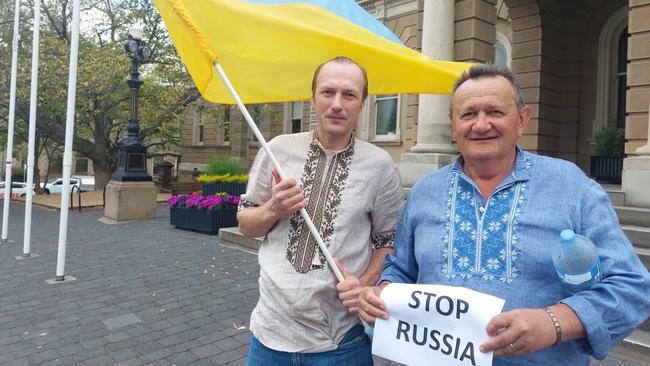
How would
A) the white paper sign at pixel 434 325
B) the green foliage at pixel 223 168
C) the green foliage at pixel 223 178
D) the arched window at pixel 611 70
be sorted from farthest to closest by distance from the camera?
the green foliage at pixel 223 168 → the green foliage at pixel 223 178 → the arched window at pixel 611 70 → the white paper sign at pixel 434 325

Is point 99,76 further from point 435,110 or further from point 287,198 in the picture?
point 287,198

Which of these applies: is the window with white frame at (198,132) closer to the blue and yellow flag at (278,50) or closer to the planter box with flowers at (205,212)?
the planter box with flowers at (205,212)

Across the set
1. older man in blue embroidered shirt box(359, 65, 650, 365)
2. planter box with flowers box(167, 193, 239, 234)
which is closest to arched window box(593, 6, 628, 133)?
planter box with flowers box(167, 193, 239, 234)

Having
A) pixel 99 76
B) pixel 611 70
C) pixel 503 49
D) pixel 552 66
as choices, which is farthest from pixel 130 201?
pixel 611 70

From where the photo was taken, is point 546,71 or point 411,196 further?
point 546,71

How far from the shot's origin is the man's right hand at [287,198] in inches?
74.5

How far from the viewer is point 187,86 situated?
71.6 feet

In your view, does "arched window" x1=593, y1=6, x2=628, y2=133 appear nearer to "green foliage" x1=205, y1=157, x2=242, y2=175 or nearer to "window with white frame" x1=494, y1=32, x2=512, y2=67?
"window with white frame" x1=494, y1=32, x2=512, y2=67

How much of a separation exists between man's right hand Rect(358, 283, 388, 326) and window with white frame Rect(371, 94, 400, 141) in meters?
16.6

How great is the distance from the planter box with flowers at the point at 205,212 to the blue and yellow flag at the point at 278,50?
8.49m

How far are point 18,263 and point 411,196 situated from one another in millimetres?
8226

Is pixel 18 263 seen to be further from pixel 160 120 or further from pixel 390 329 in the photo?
pixel 160 120

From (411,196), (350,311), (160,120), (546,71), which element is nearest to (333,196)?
(411,196)

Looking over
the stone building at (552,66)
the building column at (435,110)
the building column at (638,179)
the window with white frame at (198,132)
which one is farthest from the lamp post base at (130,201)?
the window with white frame at (198,132)
